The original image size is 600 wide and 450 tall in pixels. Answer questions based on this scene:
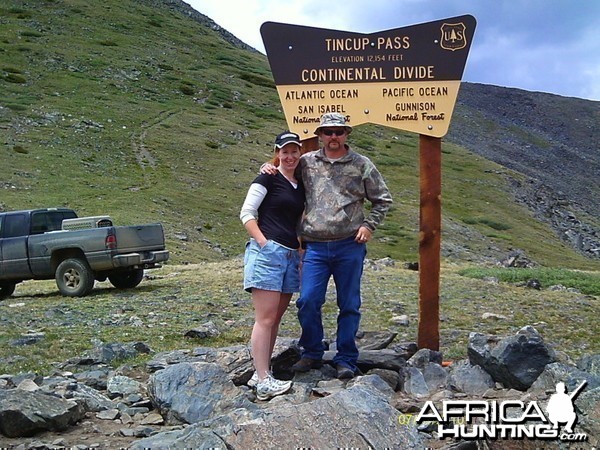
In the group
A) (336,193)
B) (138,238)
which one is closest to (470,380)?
(336,193)

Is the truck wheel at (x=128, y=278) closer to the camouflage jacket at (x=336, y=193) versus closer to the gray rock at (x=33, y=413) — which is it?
the camouflage jacket at (x=336, y=193)

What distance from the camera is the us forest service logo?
8094 millimetres

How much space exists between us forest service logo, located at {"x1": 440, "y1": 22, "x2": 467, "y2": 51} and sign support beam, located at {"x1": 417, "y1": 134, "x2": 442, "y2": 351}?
3.46 ft

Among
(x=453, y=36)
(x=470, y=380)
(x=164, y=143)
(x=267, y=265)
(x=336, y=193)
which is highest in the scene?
(x=164, y=143)

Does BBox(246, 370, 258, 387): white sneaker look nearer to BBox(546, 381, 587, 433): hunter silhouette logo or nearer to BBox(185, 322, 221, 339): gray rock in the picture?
BBox(546, 381, 587, 433): hunter silhouette logo

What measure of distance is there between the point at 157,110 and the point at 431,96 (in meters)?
55.4

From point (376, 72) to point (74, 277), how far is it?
9909 millimetres

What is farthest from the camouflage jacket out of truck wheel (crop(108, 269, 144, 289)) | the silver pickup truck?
truck wheel (crop(108, 269, 144, 289))

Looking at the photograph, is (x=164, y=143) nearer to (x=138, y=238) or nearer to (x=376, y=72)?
(x=138, y=238)

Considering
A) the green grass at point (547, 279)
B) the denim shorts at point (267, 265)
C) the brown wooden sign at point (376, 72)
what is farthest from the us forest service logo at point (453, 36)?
the green grass at point (547, 279)

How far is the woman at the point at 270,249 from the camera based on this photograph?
624 cm

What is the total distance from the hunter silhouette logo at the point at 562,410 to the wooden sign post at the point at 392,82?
3.50 m

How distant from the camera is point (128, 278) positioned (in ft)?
54.7

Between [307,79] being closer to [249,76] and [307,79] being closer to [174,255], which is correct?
[174,255]
